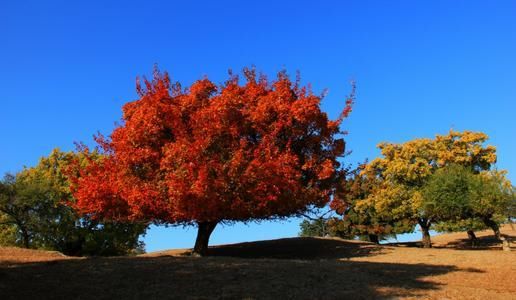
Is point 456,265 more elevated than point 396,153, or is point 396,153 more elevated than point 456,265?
point 396,153

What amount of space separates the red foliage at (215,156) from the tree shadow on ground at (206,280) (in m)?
4.17

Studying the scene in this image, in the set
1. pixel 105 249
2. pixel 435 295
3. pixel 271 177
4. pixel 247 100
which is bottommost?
pixel 435 295

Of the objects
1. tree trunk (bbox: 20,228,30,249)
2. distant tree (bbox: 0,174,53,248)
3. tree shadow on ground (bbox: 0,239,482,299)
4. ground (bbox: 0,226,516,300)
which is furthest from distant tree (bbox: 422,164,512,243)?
tree trunk (bbox: 20,228,30,249)

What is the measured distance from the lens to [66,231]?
129 ft

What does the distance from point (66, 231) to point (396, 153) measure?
1381 inches

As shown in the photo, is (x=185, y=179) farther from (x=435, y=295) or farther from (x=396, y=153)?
(x=396, y=153)

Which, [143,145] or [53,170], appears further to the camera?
[53,170]

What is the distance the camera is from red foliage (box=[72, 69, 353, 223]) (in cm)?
2422

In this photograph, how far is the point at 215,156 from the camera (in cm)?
2452

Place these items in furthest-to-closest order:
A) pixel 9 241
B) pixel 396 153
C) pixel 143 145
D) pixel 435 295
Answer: pixel 396 153 → pixel 9 241 → pixel 143 145 → pixel 435 295

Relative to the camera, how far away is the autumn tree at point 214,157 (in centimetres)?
2423

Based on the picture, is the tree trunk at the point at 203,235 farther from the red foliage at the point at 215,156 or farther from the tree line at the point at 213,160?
the red foliage at the point at 215,156

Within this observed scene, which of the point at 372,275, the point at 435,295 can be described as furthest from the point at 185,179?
the point at 435,295

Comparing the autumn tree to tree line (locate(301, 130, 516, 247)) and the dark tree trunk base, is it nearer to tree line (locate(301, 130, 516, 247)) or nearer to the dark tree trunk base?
tree line (locate(301, 130, 516, 247))
